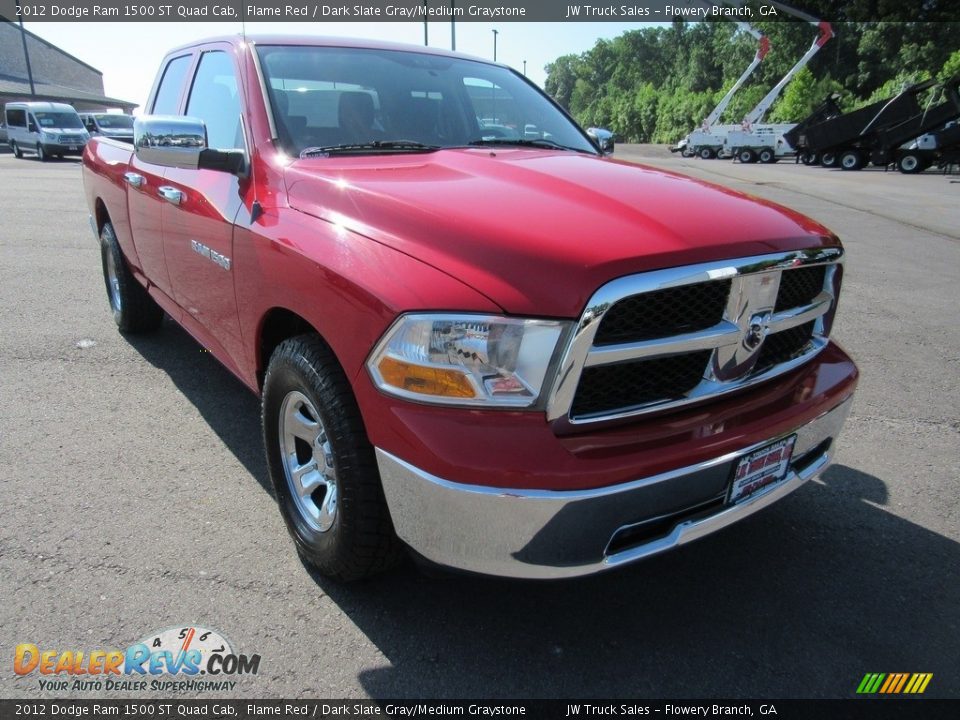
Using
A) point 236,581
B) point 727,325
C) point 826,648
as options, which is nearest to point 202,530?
point 236,581

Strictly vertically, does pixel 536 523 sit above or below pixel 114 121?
below

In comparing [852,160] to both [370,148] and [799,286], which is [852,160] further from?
[370,148]

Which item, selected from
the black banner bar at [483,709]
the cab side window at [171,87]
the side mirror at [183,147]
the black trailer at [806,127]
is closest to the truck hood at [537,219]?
the side mirror at [183,147]

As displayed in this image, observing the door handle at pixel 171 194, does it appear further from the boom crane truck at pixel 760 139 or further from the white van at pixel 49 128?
the boom crane truck at pixel 760 139

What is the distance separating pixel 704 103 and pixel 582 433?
63414 mm

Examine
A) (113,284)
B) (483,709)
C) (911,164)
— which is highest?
(113,284)

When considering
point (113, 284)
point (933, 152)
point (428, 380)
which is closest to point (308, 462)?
point (428, 380)

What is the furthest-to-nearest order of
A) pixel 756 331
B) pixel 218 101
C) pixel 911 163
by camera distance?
pixel 911 163 → pixel 218 101 → pixel 756 331

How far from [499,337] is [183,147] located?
1710 mm

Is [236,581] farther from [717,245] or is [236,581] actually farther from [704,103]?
[704,103]

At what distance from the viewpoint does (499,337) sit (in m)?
1.77

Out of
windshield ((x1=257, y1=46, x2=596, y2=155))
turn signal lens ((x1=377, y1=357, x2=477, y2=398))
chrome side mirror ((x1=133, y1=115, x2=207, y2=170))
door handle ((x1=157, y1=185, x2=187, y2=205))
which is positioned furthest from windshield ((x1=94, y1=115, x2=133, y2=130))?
turn signal lens ((x1=377, y1=357, x2=477, y2=398))

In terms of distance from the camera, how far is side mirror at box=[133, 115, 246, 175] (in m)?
2.68

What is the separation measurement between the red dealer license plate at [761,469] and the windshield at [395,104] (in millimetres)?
1798
